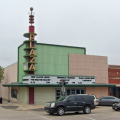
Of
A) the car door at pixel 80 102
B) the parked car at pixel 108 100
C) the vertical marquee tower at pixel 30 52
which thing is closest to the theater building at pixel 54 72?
the vertical marquee tower at pixel 30 52

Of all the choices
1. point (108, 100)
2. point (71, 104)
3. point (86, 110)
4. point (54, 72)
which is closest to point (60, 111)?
point (71, 104)

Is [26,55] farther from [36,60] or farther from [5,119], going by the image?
[5,119]

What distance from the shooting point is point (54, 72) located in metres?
35.7

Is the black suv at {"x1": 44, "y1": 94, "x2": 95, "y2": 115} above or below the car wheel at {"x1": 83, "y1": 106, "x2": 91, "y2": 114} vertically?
above

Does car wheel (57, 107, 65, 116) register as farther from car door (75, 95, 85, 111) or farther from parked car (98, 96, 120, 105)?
parked car (98, 96, 120, 105)

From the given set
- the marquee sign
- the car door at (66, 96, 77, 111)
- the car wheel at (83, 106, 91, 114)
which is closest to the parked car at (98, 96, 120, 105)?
the marquee sign

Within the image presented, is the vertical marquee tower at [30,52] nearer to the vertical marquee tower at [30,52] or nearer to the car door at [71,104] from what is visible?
the vertical marquee tower at [30,52]

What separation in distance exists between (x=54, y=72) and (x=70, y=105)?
1489 centimetres

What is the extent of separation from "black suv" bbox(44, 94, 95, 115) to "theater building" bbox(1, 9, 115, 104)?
35.8 ft

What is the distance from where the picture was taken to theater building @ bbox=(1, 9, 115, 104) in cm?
3244

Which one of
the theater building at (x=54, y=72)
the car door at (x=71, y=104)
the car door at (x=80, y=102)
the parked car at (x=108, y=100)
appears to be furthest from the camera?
the theater building at (x=54, y=72)

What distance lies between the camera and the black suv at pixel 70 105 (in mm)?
20330

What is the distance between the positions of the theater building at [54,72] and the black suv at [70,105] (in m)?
10.9

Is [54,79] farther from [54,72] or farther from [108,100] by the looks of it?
[108,100]
